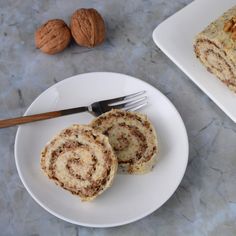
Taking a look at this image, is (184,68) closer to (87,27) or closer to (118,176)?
(87,27)

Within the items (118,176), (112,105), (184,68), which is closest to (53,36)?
(112,105)

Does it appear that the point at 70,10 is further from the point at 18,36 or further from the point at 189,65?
the point at 189,65

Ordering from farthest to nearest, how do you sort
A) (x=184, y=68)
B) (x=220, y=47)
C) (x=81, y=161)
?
(x=184, y=68) < (x=220, y=47) < (x=81, y=161)

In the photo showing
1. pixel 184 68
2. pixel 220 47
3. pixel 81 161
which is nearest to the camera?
pixel 81 161

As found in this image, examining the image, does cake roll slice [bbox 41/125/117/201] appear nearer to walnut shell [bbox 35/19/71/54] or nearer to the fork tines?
the fork tines

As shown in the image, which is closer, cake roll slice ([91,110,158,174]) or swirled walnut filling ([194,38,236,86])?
cake roll slice ([91,110,158,174])

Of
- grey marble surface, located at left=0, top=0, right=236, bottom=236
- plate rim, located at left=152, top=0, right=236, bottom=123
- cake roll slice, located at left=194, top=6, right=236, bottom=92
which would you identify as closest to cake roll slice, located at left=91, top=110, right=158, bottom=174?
grey marble surface, located at left=0, top=0, right=236, bottom=236
